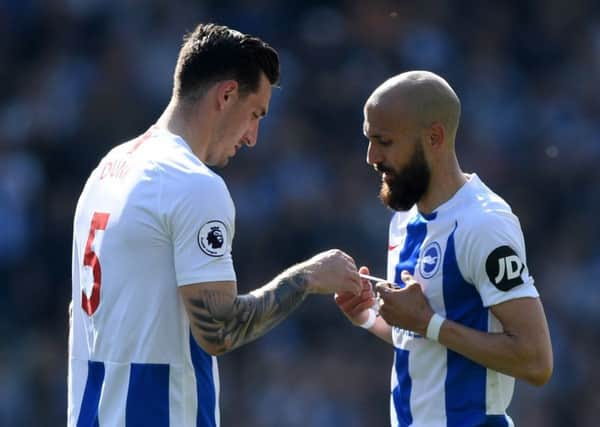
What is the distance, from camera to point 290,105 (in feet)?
38.5

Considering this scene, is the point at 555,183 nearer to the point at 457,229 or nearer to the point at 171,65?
the point at 171,65

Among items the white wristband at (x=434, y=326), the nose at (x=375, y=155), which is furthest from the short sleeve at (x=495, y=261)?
the nose at (x=375, y=155)

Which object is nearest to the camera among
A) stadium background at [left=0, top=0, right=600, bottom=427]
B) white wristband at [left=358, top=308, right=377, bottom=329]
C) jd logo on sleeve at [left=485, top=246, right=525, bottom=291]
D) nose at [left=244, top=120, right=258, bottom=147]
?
jd logo on sleeve at [left=485, top=246, right=525, bottom=291]

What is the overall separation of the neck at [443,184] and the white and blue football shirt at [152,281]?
95 cm

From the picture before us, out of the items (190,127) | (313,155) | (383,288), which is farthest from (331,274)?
(313,155)

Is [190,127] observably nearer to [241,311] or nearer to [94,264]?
[94,264]

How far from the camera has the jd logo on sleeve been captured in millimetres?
4395

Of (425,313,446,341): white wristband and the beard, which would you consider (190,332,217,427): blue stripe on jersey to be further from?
the beard

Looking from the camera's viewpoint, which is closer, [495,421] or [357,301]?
[495,421]

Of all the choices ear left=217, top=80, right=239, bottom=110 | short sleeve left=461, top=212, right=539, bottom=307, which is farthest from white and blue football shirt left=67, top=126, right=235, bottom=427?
short sleeve left=461, top=212, right=539, bottom=307

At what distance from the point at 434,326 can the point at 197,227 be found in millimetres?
1002

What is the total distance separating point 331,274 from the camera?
14.6 ft

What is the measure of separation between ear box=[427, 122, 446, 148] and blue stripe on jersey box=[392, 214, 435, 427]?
28cm

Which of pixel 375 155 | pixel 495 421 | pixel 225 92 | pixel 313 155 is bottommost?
pixel 495 421
